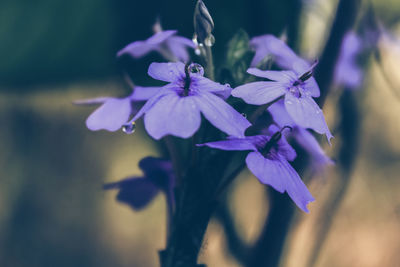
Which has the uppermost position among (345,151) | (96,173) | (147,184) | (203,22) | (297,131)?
(203,22)

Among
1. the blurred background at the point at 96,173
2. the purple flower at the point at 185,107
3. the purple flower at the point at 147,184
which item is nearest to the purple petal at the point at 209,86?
the purple flower at the point at 185,107

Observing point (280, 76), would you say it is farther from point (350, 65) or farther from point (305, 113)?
point (350, 65)

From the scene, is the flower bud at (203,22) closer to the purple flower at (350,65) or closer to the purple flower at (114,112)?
the purple flower at (114,112)

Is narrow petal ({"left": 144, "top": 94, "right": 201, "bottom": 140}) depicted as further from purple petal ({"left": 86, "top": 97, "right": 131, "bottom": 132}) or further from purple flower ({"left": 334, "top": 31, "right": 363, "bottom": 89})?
purple flower ({"left": 334, "top": 31, "right": 363, "bottom": 89})

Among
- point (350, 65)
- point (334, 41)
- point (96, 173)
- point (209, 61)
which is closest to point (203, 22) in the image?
point (209, 61)

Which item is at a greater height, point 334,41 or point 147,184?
point 334,41

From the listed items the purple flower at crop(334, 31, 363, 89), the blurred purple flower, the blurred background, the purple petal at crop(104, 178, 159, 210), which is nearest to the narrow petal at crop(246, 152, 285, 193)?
the blurred purple flower

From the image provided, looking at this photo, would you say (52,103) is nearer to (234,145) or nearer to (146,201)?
(146,201)
